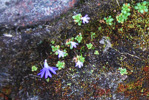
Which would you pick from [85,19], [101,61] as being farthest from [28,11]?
[101,61]

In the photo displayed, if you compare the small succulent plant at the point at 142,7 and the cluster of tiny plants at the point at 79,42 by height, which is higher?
the small succulent plant at the point at 142,7

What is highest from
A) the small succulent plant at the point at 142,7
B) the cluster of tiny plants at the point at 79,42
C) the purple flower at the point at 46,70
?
the small succulent plant at the point at 142,7

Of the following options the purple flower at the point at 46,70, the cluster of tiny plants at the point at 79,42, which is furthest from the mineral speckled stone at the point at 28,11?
the purple flower at the point at 46,70

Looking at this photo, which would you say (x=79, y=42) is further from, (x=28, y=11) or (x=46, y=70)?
(x=28, y=11)

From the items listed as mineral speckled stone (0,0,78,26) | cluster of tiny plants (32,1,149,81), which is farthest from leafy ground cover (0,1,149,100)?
mineral speckled stone (0,0,78,26)

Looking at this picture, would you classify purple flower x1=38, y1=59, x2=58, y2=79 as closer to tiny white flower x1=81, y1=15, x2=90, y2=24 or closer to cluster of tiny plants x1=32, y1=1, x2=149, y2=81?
cluster of tiny plants x1=32, y1=1, x2=149, y2=81

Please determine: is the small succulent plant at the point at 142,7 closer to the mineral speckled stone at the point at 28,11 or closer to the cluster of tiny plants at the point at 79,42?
the cluster of tiny plants at the point at 79,42

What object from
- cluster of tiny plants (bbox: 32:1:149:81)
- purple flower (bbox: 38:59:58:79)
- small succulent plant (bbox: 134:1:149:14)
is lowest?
purple flower (bbox: 38:59:58:79)

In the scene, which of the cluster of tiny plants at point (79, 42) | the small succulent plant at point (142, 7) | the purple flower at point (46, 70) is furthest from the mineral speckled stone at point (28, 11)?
the small succulent plant at point (142, 7)

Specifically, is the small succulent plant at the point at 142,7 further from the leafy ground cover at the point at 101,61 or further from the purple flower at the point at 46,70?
the purple flower at the point at 46,70
